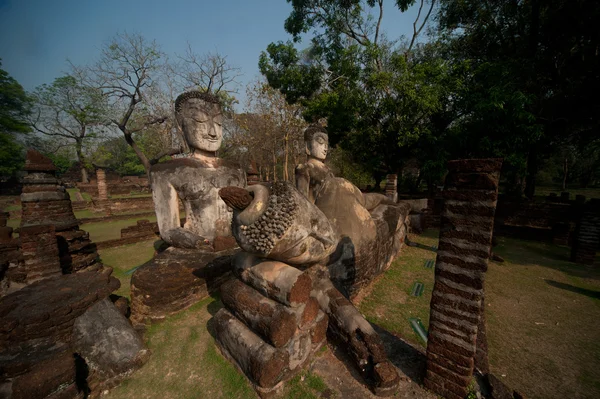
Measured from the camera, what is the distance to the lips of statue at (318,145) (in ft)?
14.2

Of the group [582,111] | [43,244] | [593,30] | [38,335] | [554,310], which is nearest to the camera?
[38,335]

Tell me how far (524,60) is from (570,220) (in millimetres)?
6721

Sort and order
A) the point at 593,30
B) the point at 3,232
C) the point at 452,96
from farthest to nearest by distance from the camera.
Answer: the point at 452,96 < the point at 593,30 < the point at 3,232

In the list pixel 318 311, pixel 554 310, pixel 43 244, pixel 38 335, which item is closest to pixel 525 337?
pixel 554 310

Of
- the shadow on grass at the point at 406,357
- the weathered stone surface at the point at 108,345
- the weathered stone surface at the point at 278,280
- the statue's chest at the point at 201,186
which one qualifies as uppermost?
the statue's chest at the point at 201,186

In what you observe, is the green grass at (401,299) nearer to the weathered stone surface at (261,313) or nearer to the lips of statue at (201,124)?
the weathered stone surface at (261,313)

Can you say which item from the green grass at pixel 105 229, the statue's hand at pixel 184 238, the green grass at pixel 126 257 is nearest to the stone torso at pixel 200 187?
the statue's hand at pixel 184 238

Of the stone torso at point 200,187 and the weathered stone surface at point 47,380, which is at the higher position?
the stone torso at point 200,187

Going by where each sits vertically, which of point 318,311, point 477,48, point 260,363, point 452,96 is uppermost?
point 477,48

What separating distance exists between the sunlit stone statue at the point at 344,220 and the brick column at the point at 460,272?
1.54m

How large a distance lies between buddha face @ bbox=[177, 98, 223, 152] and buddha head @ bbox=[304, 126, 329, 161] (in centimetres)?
161

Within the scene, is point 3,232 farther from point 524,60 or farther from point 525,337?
point 524,60

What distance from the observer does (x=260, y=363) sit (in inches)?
83.8

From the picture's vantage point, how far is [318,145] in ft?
14.3
